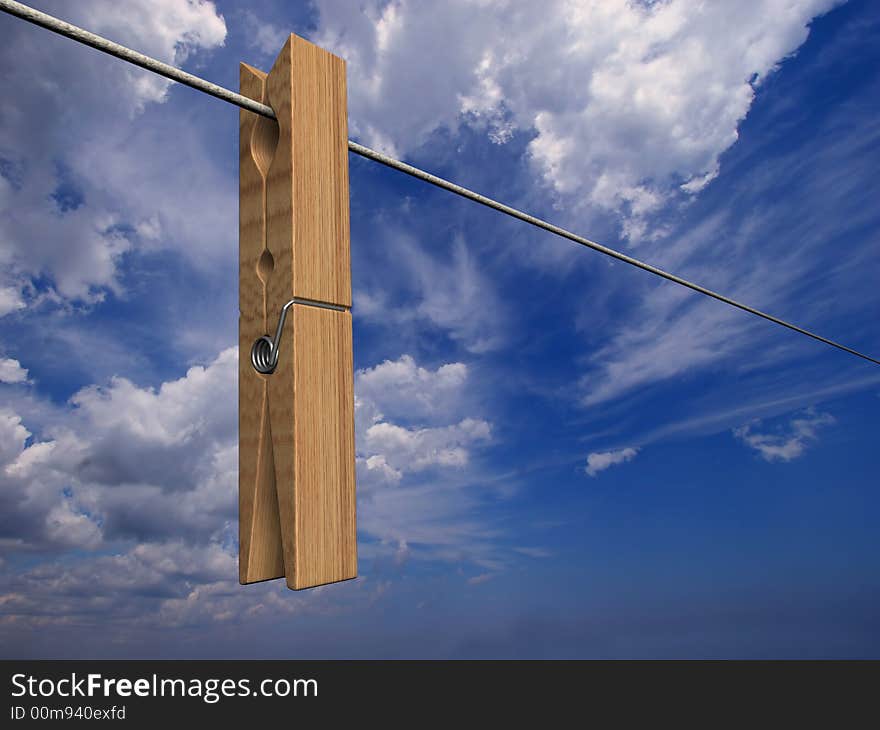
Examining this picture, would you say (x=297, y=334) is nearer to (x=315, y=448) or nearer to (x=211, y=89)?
(x=315, y=448)

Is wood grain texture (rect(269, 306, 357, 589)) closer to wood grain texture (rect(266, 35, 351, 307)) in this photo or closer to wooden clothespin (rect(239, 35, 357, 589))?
wooden clothespin (rect(239, 35, 357, 589))

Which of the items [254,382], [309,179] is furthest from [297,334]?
[309,179]

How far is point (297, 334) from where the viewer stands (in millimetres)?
1859

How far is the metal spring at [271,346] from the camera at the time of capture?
1.89m

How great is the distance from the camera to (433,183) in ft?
8.00

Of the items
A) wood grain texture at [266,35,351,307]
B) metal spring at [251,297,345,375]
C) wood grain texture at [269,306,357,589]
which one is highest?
wood grain texture at [266,35,351,307]

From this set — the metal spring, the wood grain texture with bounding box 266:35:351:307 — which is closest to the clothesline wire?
the wood grain texture with bounding box 266:35:351:307

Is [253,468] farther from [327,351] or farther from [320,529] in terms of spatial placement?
[327,351]

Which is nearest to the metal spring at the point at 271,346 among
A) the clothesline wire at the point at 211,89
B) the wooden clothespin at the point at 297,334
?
the wooden clothespin at the point at 297,334

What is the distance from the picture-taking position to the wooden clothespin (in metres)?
1.84

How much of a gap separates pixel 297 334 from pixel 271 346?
13 cm

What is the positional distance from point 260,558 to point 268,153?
1.36 metres

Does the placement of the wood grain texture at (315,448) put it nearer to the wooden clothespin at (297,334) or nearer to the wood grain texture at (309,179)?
the wooden clothespin at (297,334)

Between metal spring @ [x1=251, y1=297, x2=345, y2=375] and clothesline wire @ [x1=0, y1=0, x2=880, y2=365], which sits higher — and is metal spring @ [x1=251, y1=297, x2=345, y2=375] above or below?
below
